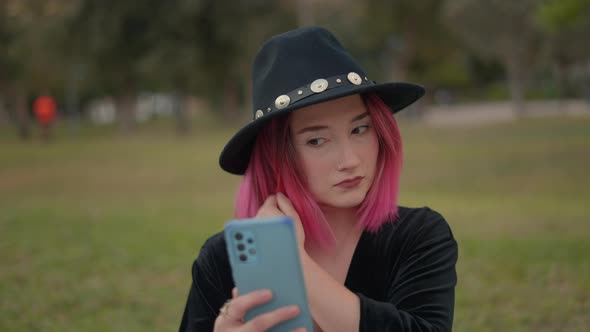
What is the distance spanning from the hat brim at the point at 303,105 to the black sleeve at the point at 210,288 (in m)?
0.25

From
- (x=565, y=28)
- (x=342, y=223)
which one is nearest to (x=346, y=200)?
(x=342, y=223)

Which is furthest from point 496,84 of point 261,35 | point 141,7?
point 141,7

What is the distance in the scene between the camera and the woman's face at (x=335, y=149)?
72.2 inches

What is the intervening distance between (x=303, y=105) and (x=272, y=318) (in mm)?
539

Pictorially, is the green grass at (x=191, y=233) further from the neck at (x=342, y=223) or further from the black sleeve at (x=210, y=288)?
the black sleeve at (x=210, y=288)

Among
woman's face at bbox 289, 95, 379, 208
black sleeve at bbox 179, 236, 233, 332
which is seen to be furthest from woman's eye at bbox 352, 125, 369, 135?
black sleeve at bbox 179, 236, 233, 332

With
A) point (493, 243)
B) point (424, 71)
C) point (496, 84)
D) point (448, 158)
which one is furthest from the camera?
point (496, 84)

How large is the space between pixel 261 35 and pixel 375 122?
33242 mm

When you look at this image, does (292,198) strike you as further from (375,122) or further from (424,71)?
(424,71)

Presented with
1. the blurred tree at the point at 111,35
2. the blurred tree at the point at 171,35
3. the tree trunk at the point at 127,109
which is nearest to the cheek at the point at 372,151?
the blurred tree at the point at 171,35

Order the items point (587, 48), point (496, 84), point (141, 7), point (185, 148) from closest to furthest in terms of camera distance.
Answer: point (185, 148), point (587, 48), point (141, 7), point (496, 84)

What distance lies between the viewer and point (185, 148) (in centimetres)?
2400

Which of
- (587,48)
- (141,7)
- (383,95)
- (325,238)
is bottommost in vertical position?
(325,238)

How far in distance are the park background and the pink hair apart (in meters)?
2.32
